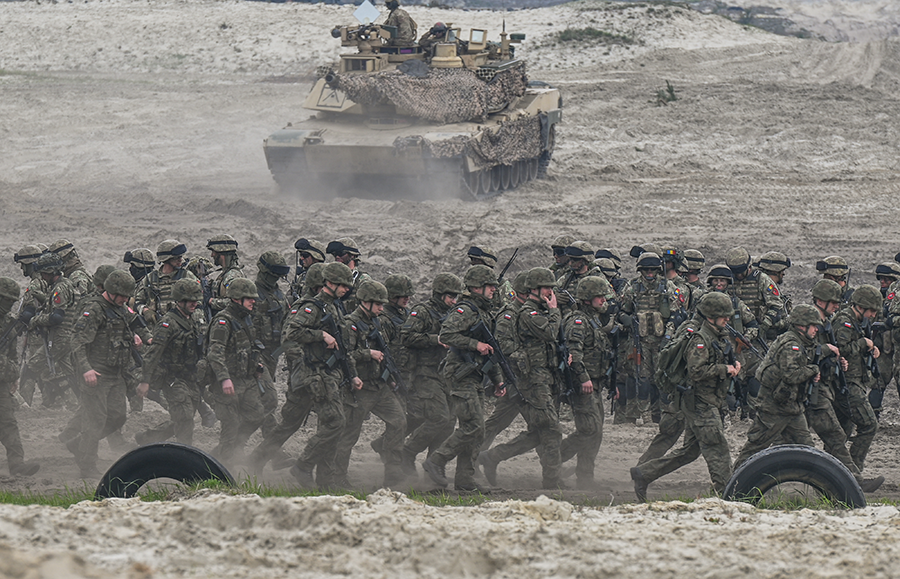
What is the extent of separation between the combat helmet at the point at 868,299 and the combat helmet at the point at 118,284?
636cm

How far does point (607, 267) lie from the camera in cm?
1089

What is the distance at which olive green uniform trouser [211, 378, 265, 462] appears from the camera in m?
9.28

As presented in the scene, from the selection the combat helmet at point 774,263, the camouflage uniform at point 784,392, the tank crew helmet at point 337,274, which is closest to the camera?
the camouflage uniform at point 784,392

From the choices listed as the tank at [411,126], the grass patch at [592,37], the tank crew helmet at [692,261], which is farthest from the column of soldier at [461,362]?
the grass patch at [592,37]

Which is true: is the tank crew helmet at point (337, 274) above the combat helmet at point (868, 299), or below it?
above

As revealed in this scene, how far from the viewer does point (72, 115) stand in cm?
2892

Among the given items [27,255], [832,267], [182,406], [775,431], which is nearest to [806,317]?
[775,431]

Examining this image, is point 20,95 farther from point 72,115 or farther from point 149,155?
point 149,155

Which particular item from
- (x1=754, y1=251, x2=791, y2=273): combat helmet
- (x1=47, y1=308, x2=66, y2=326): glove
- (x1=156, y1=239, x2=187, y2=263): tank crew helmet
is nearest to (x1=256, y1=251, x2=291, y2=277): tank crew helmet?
(x1=156, y1=239, x2=187, y2=263): tank crew helmet

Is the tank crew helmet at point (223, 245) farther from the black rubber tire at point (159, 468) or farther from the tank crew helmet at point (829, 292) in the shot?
the tank crew helmet at point (829, 292)

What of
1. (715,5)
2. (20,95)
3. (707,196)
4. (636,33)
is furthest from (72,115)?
(715,5)

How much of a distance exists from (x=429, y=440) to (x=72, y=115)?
23.0 meters

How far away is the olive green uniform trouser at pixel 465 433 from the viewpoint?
870cm

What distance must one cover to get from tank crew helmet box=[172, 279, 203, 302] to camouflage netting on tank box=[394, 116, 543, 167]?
9.24m
